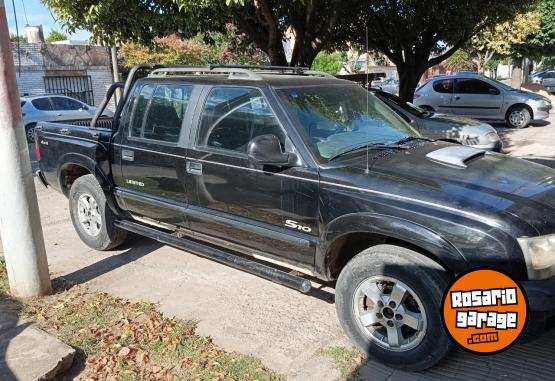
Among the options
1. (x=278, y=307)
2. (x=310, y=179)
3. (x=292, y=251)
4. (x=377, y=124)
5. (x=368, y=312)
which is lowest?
(x=278, y=307)

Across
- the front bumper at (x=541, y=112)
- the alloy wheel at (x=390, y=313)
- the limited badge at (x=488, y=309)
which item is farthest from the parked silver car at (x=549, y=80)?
the limited badge at (x=488, y=309)

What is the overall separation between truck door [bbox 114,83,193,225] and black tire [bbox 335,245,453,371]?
1.74 metres

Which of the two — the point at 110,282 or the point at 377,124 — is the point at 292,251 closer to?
the point at 377,124

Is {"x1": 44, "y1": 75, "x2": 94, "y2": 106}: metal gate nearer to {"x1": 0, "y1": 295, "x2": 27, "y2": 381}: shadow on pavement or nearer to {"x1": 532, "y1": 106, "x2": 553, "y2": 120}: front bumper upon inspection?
{"x1": 532, "y1": 106, "x2": 553, "y2": 120}: front bumper

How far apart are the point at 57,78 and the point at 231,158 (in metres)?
17.5

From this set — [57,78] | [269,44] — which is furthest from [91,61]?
[269,44]

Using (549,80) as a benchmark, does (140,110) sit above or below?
above

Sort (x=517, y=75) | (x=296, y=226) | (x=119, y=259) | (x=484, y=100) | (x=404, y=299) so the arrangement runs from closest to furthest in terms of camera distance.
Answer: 1. (x=404, y=299)
2. (x=296, y=226)
3. (x=119, y=259)
4. (x=484, y=100)
5. (x=517, y=75)

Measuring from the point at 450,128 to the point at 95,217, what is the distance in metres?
5.89

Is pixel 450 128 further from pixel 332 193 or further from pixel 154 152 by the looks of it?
pixel 332 193

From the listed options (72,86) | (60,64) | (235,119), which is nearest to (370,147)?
(235,119)

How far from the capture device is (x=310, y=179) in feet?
11.4

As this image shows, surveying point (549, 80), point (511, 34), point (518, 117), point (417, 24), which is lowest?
point (518, 117)

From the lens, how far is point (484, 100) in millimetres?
16188
